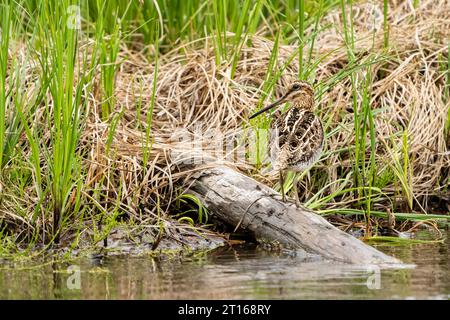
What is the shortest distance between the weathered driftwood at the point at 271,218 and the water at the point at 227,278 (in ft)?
0.37

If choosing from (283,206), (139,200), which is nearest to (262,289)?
(283,206)

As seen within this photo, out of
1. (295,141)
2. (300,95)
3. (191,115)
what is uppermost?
(300,95)

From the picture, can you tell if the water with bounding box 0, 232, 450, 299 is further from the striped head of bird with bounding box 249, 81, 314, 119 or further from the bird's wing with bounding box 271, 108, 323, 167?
the striped head of bird with bounding box 249, 81, 314, 119

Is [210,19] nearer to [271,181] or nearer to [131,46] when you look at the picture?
[131,46]

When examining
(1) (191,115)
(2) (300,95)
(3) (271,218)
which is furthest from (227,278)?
(1) (191,115)

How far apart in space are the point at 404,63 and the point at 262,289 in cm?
412

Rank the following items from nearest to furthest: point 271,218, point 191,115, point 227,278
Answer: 1. point 227,278
2. point 271,218
3. point 191,115

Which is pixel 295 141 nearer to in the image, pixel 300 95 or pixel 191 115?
pixel 300 95

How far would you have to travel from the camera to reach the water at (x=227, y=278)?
5.28m

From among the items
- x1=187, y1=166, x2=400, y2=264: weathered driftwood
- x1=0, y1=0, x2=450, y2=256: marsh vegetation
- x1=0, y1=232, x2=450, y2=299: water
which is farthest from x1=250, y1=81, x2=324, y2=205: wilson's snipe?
x1=0, y1=232, x2=450, y2=299: water

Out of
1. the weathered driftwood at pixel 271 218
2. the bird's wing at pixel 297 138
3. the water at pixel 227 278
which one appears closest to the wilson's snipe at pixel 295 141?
the bird's wing at pixel 297 138

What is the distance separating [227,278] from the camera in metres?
5.70

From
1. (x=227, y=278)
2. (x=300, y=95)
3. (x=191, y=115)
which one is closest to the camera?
(x=227, y=278)

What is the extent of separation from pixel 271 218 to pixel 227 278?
1069 millimetres
